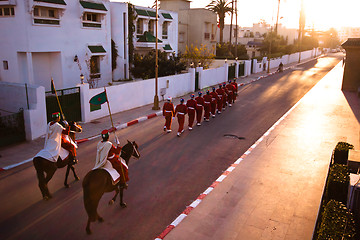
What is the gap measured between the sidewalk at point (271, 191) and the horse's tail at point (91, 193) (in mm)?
1595

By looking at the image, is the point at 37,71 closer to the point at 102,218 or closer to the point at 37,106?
the point at 37,106

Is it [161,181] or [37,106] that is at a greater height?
[37,106]

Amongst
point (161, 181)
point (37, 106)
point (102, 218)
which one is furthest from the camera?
point (37, 106)

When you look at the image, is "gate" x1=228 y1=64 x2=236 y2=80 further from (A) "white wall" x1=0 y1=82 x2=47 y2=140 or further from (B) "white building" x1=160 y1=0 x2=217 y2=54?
(A) "white wall" x1=0 y1=82 x2=47 y2=140

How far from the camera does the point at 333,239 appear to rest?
543 centimetres

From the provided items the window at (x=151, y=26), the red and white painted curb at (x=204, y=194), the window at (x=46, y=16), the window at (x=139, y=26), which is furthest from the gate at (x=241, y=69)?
the red and white painted curb at (x=204, y=194)

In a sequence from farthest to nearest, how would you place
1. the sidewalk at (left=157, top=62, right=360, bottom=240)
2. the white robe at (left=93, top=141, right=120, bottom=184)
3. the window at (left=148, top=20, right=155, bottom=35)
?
the window at (left=148, top=20, right=155, bottom=35) → the white robe at (left=93, top=141, right=120, bottom=184) → the sidewalk at (left=157, top=62, right=360, bottom=240)

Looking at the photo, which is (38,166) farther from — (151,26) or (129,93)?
(151,26)

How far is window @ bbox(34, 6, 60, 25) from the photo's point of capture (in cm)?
1950

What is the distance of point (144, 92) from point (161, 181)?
10926mm

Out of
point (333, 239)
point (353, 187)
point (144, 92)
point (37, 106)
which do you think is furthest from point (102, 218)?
point (144, 92)

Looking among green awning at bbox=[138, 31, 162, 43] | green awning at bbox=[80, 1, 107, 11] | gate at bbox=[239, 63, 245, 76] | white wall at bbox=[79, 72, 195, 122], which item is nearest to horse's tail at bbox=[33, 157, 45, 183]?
white wall at bbox=[79, 72, 195, 122]

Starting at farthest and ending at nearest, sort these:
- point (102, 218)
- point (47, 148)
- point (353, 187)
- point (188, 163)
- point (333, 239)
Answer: point (188, 163) → point (47, 148) → point (102, 218) → point (353, 187) → point (333, 239)

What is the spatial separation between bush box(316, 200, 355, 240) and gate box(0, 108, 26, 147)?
1151cm
